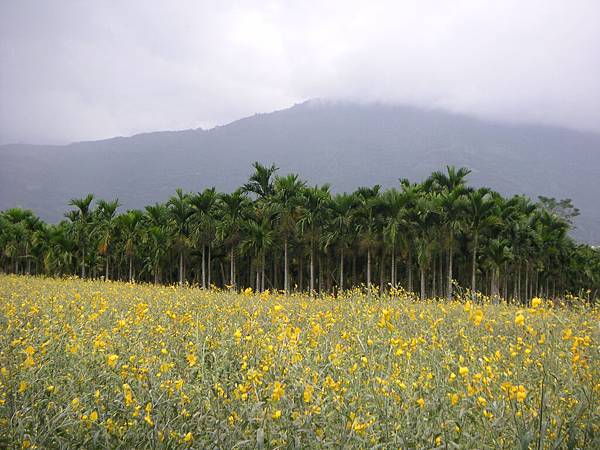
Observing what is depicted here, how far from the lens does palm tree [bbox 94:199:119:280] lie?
119 feet

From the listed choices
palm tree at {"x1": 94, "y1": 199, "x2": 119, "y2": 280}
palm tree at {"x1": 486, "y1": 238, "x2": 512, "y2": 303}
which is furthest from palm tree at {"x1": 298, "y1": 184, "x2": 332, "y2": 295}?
palm tree at {"x1": 94, "y1": 199, "x2": 119, "y2": 280}

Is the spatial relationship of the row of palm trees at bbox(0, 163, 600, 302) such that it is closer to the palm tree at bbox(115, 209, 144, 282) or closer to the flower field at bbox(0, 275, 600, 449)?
the palm tree at bbox(115, 209, 144, 282)

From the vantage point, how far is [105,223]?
36875 mm

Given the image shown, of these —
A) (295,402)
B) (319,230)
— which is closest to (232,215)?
(319,230)

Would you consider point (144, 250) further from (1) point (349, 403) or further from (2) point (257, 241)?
(1) point (349, 403)

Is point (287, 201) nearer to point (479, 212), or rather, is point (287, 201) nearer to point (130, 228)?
point (479, 212)

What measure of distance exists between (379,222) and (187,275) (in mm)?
21713

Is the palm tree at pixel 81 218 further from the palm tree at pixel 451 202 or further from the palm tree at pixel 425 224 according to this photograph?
the palm tree at pixel 451 202

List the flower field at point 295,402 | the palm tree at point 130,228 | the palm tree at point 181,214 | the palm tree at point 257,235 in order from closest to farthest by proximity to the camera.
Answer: the flower field at point 295,402 < the palm tree at point 257,235 < the palm tree at point 181,214 < the palm tree at point 130,228

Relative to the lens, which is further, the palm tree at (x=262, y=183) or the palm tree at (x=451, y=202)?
the palm tree at (x=262, y=183)

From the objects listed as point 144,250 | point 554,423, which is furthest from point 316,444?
point 144,250

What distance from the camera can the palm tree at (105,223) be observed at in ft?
119

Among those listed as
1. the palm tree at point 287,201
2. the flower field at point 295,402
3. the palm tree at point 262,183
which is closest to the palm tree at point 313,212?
the palm tree at point 287,201

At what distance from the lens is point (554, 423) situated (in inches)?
128
